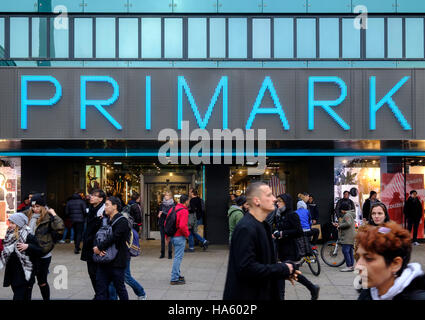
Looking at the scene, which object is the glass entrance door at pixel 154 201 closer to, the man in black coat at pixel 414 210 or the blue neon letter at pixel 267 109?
the blue neon letter at pixel 267 109

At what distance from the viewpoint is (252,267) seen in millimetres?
3576

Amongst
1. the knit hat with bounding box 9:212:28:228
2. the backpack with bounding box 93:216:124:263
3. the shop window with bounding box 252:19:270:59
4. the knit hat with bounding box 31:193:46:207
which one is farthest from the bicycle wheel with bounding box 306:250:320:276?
the shop window with bounding box 252:19:270:59

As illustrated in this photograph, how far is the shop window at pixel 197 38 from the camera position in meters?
13.4

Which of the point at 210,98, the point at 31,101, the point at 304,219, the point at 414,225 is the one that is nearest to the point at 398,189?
the point at 414,225

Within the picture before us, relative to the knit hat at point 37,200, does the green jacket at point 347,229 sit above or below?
below

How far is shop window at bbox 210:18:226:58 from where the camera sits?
43.8 ft

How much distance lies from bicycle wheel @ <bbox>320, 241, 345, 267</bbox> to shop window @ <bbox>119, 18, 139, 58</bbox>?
8.10m

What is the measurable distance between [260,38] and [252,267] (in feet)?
35.9

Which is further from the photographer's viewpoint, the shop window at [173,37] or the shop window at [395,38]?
the shop window at [173,37]

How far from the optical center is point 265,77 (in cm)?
1198

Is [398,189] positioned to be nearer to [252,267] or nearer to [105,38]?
[105,38]

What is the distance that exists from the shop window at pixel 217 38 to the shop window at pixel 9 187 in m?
7.91

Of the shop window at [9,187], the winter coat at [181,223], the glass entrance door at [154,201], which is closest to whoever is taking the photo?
the winter coat at [181,223]

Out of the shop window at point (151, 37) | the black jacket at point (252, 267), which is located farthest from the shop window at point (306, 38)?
the black jacket at point (252, 267)
